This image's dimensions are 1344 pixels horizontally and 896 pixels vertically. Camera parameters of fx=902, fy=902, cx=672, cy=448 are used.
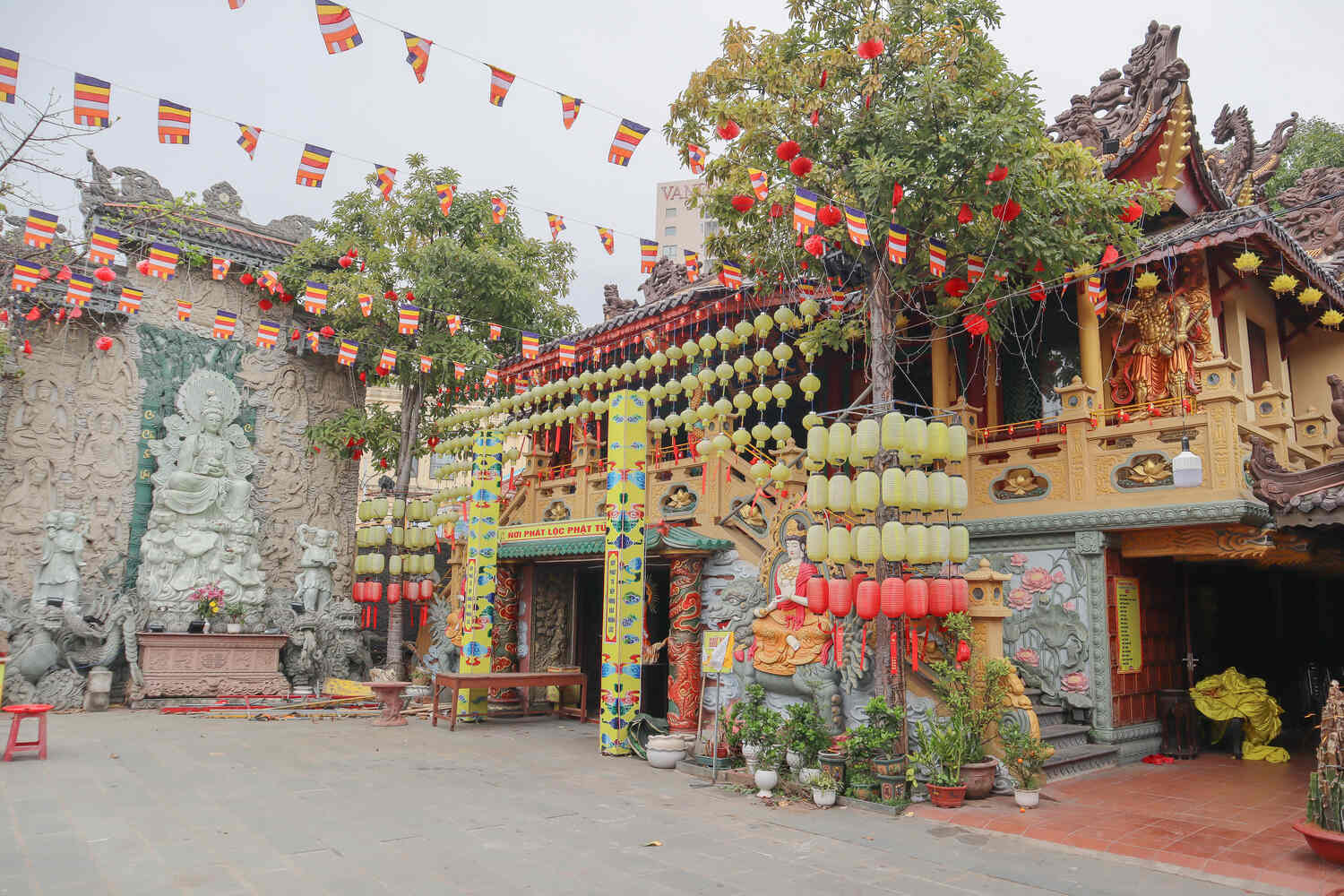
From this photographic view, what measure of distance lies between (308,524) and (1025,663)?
13444 millimetres

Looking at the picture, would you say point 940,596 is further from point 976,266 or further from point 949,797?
point 976,266

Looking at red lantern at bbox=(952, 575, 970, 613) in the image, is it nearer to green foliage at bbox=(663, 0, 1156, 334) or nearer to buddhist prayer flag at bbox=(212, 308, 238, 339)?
green foliage at bbox=(663, 0, 1156, 334)

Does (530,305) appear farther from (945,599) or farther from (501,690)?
(945,599)

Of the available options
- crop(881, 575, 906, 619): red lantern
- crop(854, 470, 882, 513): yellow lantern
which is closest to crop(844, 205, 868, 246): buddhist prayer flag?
crop(854, 470, 882, 513): yellow lantern

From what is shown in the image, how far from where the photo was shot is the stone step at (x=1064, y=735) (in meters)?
9.68

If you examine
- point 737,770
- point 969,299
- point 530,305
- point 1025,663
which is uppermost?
point 530,305

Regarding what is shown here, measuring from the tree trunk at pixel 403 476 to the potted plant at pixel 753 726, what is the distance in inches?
342

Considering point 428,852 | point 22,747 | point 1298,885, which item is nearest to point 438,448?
point 22,747

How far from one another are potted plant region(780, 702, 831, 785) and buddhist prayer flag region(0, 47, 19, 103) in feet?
30.3

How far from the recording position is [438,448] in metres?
15.2

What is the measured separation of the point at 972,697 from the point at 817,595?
168 cm

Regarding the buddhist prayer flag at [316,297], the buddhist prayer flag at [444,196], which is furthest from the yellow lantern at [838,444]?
the buddhist prayer flag at [316,297]

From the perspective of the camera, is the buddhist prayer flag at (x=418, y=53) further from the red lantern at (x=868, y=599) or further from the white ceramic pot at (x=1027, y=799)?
the white ceramic pot at (x=1027, y=799)

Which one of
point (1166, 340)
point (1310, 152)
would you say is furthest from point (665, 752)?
point (1310, 152)
